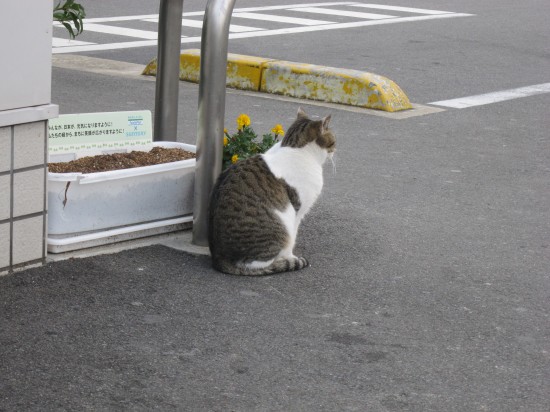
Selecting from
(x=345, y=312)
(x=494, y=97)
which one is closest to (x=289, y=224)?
(x=345, y=312)

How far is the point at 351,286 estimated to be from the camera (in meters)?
4.66

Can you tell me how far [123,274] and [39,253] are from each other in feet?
1.26

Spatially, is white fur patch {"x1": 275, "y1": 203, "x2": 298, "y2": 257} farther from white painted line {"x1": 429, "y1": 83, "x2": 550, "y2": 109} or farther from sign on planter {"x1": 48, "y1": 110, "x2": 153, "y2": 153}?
white painted line {"x1": 429, "y1": 83, "x2": 550, "y2": 109}

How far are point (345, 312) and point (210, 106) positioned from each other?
4.00 ft

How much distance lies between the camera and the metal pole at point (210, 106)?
4.79m

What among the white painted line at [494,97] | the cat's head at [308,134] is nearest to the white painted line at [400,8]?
the white painted line at [494,97]

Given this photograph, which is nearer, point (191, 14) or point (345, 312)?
point (345, 312)

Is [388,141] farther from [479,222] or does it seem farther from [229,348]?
[229,348]

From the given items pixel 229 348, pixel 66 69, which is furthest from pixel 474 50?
pixel 229 348

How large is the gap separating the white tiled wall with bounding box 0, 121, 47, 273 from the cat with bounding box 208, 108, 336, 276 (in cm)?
78

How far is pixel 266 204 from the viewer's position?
15.6ft

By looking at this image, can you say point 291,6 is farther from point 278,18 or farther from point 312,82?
point 312,82

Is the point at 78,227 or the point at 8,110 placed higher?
the point at 8,110

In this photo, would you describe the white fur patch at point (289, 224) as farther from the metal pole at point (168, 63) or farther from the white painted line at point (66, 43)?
the white painted line at point (66, 43)
